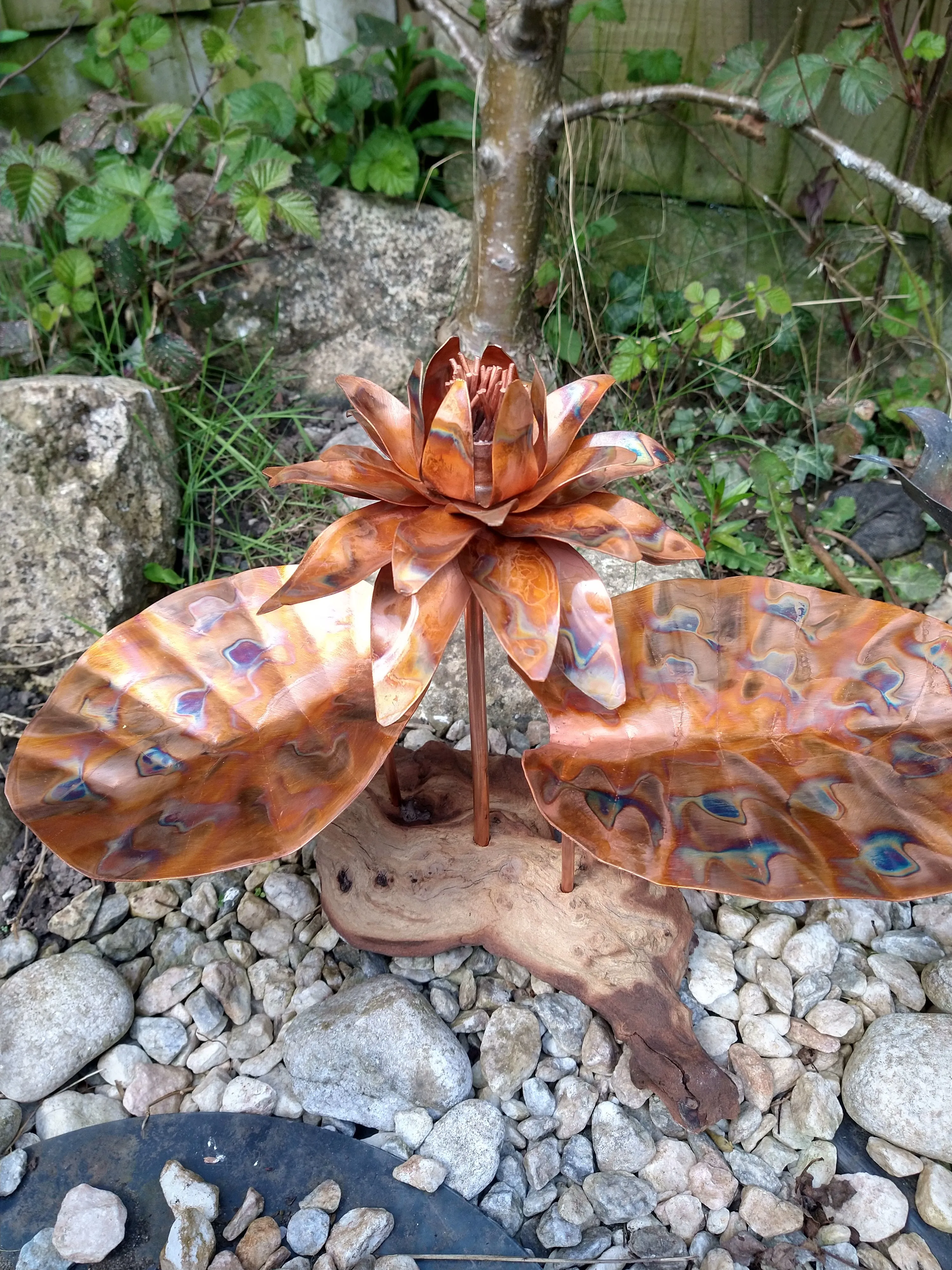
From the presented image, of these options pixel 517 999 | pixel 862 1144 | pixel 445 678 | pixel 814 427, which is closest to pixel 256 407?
pixel 445 678

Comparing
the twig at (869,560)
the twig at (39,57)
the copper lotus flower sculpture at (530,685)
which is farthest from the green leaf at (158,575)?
the twig at (869,560)

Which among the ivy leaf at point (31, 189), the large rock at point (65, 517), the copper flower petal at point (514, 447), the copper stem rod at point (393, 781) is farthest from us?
the ivy leaf at point (31, 189)

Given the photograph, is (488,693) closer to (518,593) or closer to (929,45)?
(518,593)

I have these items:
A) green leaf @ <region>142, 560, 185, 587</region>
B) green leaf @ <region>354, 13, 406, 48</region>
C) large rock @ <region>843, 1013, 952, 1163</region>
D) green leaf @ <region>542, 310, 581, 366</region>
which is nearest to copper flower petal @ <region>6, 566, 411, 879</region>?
green leaf @ <region>142, 560, 185, 587</region>

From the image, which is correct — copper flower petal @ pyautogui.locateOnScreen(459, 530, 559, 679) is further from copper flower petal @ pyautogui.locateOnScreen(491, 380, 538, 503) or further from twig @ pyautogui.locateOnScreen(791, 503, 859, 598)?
twig @ pyautogui.locateOnScreen(791, 503, 859, 598)

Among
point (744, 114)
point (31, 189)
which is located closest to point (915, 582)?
point (744, 114)

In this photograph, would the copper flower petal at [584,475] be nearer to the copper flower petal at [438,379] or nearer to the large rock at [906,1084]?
the copper flower petal at [438,379]

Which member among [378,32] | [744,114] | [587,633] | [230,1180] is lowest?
[230,1180]
